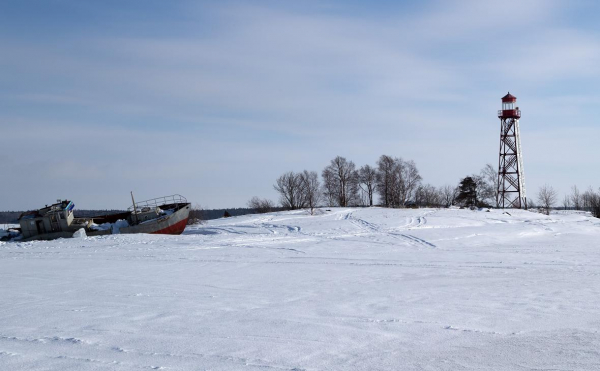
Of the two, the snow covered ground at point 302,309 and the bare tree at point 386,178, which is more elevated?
the bare tree at point 386,178

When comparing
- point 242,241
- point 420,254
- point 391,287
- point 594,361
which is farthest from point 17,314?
point 242,241

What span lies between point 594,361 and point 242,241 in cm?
1961

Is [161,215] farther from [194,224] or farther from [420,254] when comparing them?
[420,254]

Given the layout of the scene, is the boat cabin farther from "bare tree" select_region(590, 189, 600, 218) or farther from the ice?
"bare tree" select_region(590, 189, 600, 218)

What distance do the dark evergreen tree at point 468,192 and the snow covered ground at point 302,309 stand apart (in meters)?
40.7

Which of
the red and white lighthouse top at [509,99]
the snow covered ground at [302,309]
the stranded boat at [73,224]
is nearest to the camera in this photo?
the snow covered ground at [302,309]

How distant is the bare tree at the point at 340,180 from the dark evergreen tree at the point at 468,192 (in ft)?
41.3

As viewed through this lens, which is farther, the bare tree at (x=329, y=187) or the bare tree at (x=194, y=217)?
the bare tree at (x=329, y=187)

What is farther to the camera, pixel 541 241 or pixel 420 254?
pixel 541 241

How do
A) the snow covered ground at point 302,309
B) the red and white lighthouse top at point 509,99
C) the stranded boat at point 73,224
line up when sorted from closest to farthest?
the snow covered ground at point 302,309
the stranded boat at point 73,224
the red and white lighthouse top at point 509,99

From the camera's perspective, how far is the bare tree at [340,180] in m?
61.2

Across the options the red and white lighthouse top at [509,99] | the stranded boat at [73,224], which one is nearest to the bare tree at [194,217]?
the stranded boat at [73,224]

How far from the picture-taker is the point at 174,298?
33.1 ft

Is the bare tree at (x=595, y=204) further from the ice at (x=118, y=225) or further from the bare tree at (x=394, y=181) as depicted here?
the ice at (x=118, y=225)
